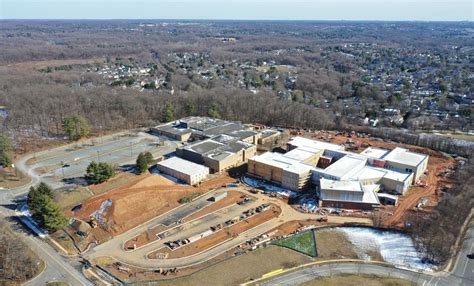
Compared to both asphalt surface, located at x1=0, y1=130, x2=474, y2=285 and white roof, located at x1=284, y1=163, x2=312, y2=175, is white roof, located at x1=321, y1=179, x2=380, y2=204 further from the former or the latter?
asphalt surface, located at x1=0, y1=130, x2=474, y2=285

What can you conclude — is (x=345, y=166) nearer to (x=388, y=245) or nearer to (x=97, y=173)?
(x=388, y=245)

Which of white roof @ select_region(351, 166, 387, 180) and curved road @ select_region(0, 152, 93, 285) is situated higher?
white roof @ select_region(351, 166, 387, 180)

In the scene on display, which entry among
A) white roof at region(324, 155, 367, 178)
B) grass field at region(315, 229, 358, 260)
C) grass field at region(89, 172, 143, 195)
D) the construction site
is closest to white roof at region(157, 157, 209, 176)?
the construction site

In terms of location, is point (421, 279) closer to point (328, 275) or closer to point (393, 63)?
point (328, 275)

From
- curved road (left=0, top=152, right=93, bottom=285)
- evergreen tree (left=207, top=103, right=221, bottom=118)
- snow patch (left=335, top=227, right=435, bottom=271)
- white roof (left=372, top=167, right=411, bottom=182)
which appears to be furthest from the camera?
evergreen tree (left=207, top=103, right=221, bottom=118)

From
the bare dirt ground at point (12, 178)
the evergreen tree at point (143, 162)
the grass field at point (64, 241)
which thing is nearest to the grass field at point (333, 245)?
the grass field at point (64, 241)
